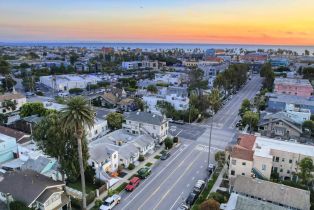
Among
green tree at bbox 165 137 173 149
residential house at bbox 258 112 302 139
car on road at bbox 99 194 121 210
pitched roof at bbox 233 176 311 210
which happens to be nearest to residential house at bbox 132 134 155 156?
green tree at bbox 165 137 173 149

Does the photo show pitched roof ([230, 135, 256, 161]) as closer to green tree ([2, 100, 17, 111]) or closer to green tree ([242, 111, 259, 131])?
green tree ([242, 111, 259, 131])

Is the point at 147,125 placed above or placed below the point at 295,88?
below

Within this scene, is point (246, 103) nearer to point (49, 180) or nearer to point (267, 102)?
point (267, 102)

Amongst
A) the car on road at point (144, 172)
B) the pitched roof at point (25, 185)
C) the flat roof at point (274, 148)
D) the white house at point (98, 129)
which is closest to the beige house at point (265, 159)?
the flat roof at point (274, 148)

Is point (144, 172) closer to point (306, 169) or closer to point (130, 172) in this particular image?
point (130, 172)

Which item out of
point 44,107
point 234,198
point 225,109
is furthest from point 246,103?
point 44,107

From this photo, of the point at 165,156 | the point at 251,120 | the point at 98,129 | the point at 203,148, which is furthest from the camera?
the point at 251,120

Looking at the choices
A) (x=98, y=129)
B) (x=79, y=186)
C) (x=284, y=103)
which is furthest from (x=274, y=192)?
(x=284, y=103)
